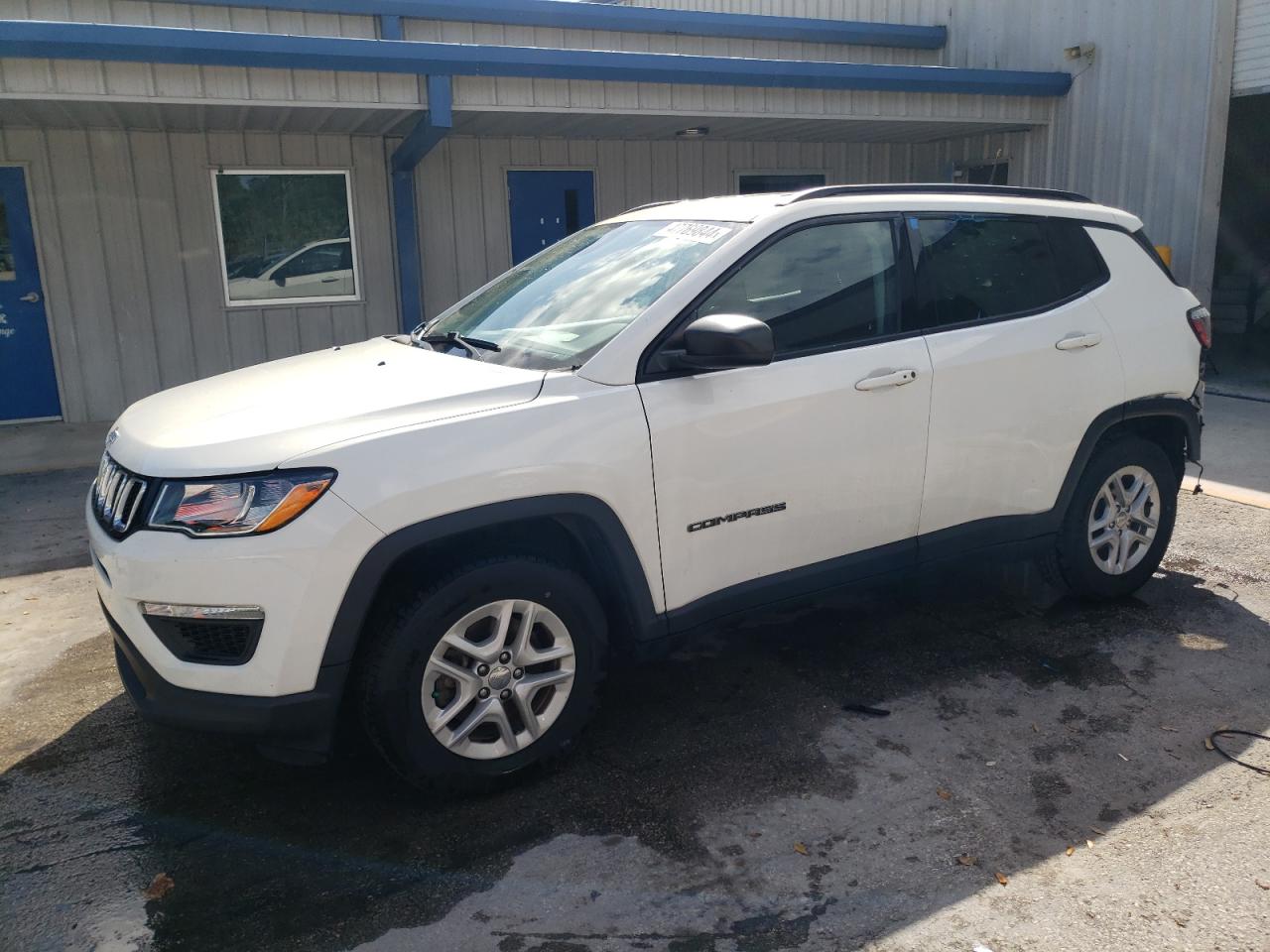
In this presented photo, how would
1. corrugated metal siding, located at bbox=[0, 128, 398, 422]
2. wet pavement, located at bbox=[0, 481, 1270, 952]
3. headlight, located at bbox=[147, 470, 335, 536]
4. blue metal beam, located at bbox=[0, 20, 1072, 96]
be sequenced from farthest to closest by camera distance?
corrugated metal siding, located at bbox=[0, 128, 398, 422] < blue metal beam, located at bbox=[0, 20, 1072, 96] < headlight, located at bbox=[147, 470, 335, 536] < wet pavement, located at bbox=[0, 481, 1270, 952]

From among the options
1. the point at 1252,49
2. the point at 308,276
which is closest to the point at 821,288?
the point at 308,276

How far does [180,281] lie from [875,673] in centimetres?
827

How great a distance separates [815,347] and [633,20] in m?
8.97

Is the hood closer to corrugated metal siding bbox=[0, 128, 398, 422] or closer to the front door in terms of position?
the front door

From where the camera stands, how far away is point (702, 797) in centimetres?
337

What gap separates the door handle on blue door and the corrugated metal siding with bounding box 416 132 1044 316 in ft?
25.7

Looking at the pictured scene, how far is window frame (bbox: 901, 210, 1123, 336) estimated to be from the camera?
4074mm

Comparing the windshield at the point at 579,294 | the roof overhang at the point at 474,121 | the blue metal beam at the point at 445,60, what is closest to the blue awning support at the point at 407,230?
the roof overhang at the point at 474,121

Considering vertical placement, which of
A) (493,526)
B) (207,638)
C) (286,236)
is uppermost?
(286,236)

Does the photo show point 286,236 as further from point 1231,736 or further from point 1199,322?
point 1231,736

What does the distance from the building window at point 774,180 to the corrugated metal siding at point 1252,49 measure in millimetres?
4549

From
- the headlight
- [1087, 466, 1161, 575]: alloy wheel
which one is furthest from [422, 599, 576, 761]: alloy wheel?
[1087, 466, 1161, 575]: alloy wheel

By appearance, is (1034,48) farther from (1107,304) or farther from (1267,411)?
(1107,304)

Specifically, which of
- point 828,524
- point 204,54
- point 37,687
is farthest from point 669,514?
point 204,54
